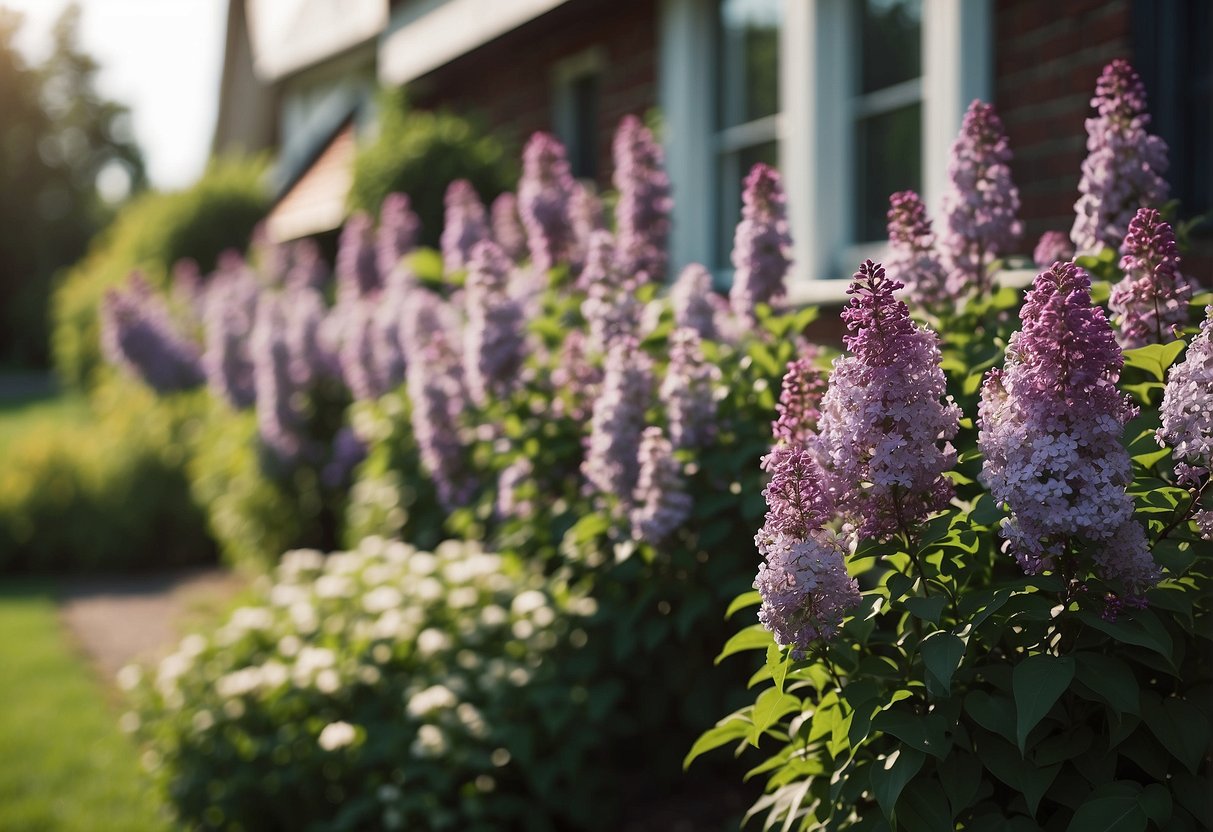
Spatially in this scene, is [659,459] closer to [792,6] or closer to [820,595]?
[820,595]

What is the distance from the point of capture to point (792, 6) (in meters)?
6.23

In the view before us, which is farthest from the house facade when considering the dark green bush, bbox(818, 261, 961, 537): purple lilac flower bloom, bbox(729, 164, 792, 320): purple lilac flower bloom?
bbox(818, 261, 961, 537): purple lilac flower bloom

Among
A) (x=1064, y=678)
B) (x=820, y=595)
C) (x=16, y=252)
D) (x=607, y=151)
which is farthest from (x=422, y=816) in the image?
(x=16, y=252)

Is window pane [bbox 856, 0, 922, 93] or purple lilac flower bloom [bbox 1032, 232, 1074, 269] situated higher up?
window pane [bbox 856, 0, 922, 93]

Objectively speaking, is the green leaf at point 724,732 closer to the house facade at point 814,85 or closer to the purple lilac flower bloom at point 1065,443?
the purple lilac flower bloom at point 1065,443

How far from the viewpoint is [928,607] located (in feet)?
7.13

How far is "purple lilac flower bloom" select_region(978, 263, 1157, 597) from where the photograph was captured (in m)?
2.06

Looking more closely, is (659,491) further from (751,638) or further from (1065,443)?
(1065,443)

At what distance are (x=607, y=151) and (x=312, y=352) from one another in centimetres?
239

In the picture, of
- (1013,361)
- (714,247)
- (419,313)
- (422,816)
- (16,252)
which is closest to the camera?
(1013,361)

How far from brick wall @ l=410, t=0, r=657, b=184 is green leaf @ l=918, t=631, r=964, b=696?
242 inches

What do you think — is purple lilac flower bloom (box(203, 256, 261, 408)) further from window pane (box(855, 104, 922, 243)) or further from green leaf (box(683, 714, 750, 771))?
green leaf (box(683, 714, 750, 771))

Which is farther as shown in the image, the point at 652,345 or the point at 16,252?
the point at 16,252

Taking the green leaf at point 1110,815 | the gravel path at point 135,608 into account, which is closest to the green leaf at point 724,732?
the green leaf at point 1110,815
